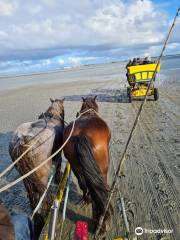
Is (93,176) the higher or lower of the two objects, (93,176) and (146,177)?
the higher

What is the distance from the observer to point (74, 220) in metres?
3.40

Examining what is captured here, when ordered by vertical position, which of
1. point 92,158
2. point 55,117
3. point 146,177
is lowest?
point 146,177

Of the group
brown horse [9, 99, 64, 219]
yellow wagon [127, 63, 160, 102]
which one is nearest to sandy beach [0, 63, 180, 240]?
brown horse [9, 99, 64, 219]

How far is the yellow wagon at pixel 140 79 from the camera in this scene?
32.4 ft

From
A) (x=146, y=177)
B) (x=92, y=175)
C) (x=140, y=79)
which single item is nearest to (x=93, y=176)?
(x=92, y=175)

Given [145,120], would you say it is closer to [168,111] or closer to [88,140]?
[168,111]

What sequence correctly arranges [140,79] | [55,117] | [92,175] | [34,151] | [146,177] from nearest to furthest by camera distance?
[92,175]
[34,151]
[146,177]
[55,117]
[140,79]

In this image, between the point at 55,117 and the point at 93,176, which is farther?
the point at 55,117

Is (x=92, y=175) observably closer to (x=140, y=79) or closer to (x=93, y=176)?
(x=93, y=176)

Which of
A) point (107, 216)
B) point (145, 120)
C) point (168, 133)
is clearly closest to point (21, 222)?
point (107, 216)

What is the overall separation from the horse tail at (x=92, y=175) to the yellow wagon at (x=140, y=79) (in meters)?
7.48

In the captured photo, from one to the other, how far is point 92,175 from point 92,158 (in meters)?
0.20

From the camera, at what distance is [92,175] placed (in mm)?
2953

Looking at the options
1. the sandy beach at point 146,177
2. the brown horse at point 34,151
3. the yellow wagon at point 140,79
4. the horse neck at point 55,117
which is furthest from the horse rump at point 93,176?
the yellow wagon at point 140,79
